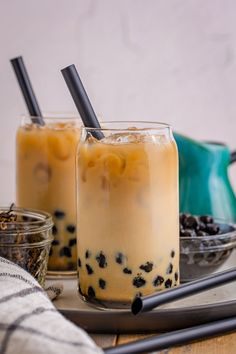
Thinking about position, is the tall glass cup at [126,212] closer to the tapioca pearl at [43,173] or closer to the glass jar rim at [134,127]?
the glass jar rim at [134,127]

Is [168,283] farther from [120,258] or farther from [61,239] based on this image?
[61,239]

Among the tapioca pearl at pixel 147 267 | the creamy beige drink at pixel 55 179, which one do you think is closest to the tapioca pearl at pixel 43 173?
the creamy beige drink at pixel 55 179

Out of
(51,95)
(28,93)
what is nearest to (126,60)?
(51,95)

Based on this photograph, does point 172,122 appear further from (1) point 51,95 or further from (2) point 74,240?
(2) point 74,240

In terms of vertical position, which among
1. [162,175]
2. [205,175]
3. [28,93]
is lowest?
[205,175]

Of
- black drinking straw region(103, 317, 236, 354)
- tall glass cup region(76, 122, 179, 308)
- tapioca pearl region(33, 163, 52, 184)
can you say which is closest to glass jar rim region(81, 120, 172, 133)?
tall glass cup region(76, 122, 179, 308)

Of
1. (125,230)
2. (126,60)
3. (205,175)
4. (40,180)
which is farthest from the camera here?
(126,60)
